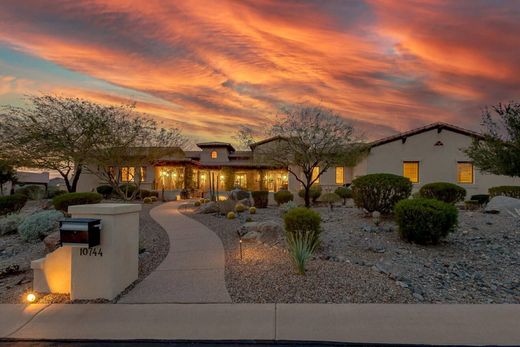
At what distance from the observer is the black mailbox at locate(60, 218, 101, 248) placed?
15.8 ft

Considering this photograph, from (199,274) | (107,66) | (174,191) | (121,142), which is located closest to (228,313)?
(199,274)

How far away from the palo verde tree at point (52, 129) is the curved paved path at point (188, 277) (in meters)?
12.9

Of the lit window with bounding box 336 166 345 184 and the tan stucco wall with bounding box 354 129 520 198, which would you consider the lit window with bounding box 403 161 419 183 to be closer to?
the tan stucco wall with bounding box 354 129 520 198

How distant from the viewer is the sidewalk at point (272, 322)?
3.93 metres

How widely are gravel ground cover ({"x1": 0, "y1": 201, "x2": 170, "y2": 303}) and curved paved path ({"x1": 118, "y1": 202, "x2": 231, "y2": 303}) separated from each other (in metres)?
0.25

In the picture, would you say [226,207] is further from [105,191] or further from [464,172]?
[105,191]

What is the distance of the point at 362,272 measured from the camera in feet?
20.9

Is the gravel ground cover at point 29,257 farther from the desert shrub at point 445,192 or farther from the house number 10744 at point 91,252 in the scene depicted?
the desert shrub at point 445,192

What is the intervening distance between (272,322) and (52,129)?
2199cm

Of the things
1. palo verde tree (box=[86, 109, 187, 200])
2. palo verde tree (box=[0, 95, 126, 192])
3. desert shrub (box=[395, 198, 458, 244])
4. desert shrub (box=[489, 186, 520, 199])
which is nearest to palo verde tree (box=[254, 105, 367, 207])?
palo verde tree (box=[86, 109, 187, 200])

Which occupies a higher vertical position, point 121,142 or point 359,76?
point 359,76

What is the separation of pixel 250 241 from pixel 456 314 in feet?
18.2

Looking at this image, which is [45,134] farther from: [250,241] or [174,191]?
[250,241]

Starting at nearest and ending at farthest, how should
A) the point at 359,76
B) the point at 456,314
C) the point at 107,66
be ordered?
the point at 456,314 < the point at 107,66 < the point at 359,76
